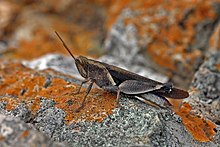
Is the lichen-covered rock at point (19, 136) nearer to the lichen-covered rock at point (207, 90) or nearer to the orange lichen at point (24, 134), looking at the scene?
the orange lichen at point (24, 134)

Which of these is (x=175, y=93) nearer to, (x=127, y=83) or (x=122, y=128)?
(x=127, y=83)

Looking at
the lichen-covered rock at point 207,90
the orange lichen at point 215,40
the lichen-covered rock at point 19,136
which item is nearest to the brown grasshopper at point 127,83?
the lichen-covered rock at point 207,90

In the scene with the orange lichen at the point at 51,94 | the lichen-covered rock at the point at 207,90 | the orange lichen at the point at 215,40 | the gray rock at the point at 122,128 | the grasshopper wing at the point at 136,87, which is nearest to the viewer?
the gray rock at the point at 122,128

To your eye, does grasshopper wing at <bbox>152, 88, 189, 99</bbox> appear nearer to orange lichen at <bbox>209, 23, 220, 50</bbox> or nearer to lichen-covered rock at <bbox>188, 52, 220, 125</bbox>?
lichen-covered rock at <bbox>188, 52, 220, 125</bbox>

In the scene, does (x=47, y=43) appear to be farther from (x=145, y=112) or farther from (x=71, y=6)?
(x=145, y=112)

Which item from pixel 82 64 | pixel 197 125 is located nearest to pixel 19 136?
pixel 82 64

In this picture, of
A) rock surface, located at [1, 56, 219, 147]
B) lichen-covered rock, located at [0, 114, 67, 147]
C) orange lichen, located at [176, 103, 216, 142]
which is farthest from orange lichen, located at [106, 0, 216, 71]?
lichen-covered rock, located at [0, 114, 67, 147]
